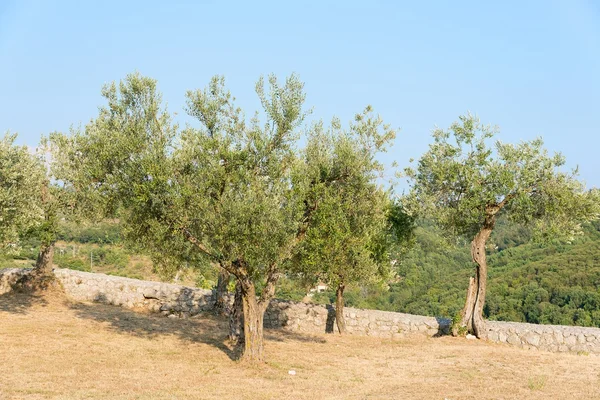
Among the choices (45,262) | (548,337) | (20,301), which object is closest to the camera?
(548,337)

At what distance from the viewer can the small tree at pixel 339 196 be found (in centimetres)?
1869

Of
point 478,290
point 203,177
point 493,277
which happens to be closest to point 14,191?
point 203,177

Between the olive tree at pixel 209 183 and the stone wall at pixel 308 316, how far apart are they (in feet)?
29.0

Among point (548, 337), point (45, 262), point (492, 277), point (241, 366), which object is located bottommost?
point (241, 366)

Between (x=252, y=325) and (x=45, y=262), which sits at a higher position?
(x=45, y=262)

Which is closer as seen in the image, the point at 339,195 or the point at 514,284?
the point at 339,195

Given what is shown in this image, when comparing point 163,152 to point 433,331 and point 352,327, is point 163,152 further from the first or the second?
point 433,331

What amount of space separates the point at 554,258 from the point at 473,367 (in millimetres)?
42147

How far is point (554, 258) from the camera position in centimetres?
5706

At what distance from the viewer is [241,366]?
18.5m

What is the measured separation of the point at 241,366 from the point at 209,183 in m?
6.15

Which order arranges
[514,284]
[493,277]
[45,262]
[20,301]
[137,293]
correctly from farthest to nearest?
[493,277] < [514,284] < [45,262] < [137,293] < [20,301]

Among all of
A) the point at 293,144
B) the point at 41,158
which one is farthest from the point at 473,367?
the point at 41,158

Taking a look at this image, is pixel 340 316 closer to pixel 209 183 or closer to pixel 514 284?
pixel 209 183
